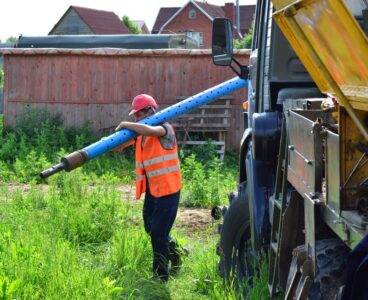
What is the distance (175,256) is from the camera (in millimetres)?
6547

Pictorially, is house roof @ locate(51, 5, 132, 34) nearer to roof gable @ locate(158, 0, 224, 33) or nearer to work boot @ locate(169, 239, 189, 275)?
roof gable @ locate(158, 0, 224, 33)

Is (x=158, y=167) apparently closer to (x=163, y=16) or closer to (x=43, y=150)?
(x=43, y=150)

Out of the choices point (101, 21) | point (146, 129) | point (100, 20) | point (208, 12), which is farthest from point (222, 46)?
point (208, 12)

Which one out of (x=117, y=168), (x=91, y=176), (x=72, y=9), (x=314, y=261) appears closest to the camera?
(x=314, y=261)

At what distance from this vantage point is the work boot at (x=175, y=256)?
651 centimetres

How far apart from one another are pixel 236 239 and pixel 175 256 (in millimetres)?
1471

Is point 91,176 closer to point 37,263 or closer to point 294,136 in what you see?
point 37,263

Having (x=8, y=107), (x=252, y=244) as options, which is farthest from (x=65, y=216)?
(x=8, y=107)

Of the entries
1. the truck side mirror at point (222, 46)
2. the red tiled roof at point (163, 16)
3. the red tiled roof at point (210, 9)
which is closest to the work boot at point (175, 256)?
the truck side mirror at point (222, 46)

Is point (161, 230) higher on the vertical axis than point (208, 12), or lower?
lower

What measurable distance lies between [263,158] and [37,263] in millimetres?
2240

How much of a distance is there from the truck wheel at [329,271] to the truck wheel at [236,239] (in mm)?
2165

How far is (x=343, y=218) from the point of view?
2549 millimetres

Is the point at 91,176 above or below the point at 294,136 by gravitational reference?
below
